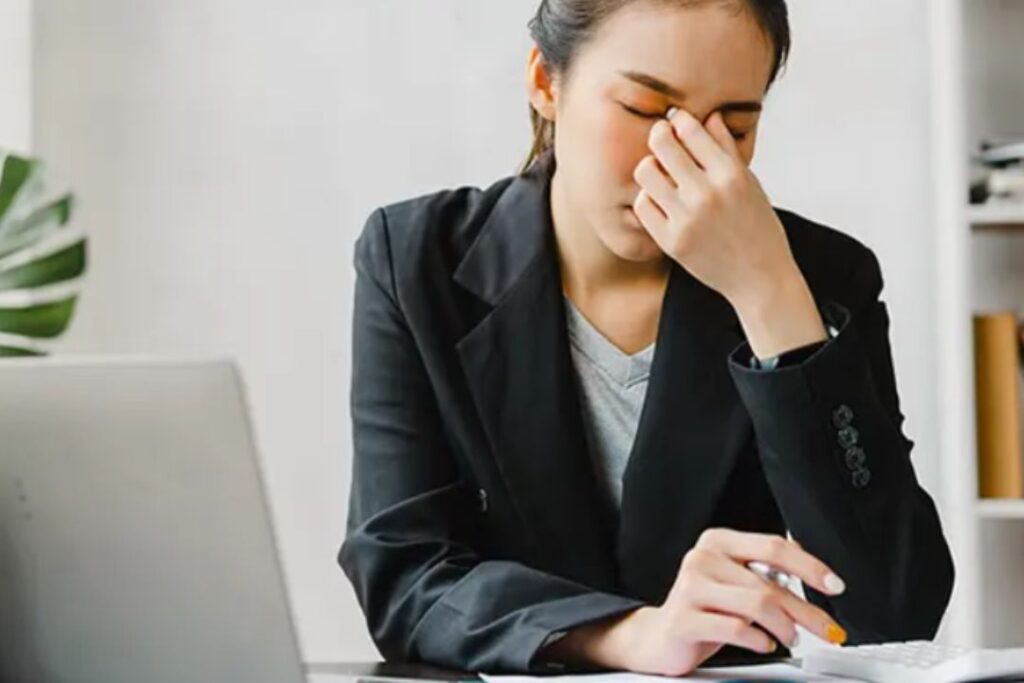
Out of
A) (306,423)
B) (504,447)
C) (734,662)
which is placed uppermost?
(504,447)

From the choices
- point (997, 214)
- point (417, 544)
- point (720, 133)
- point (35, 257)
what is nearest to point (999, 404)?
point (997, 214)

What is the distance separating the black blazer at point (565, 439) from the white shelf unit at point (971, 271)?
81 cm

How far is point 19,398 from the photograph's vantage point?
2.95 feet

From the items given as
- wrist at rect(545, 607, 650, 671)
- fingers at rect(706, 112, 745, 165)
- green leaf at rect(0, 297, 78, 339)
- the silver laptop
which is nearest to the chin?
fingers at rect(706, 112, 745, 165)

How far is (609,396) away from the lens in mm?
1499

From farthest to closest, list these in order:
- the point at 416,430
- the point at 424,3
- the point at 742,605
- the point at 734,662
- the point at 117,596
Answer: the point at 424,3 < the point at 416,430 < the point at 734,662 < the point at 742,605 < the point at 117,596

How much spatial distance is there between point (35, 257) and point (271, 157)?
530mm

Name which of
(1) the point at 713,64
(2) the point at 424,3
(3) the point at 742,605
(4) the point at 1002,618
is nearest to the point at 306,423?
(2) the point at 424,3

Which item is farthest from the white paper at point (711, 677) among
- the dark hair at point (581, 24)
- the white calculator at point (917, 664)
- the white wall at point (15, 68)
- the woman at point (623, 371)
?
the white wall at point (15, 68)

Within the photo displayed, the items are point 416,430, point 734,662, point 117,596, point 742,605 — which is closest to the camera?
point 117,596

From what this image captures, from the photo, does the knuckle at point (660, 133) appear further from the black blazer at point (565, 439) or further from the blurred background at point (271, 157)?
the blurred background at point (271, 157)

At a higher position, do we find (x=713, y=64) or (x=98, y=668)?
(x=713, y=64)

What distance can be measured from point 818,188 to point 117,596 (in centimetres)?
178

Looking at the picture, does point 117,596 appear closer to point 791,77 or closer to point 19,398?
point 19,398
